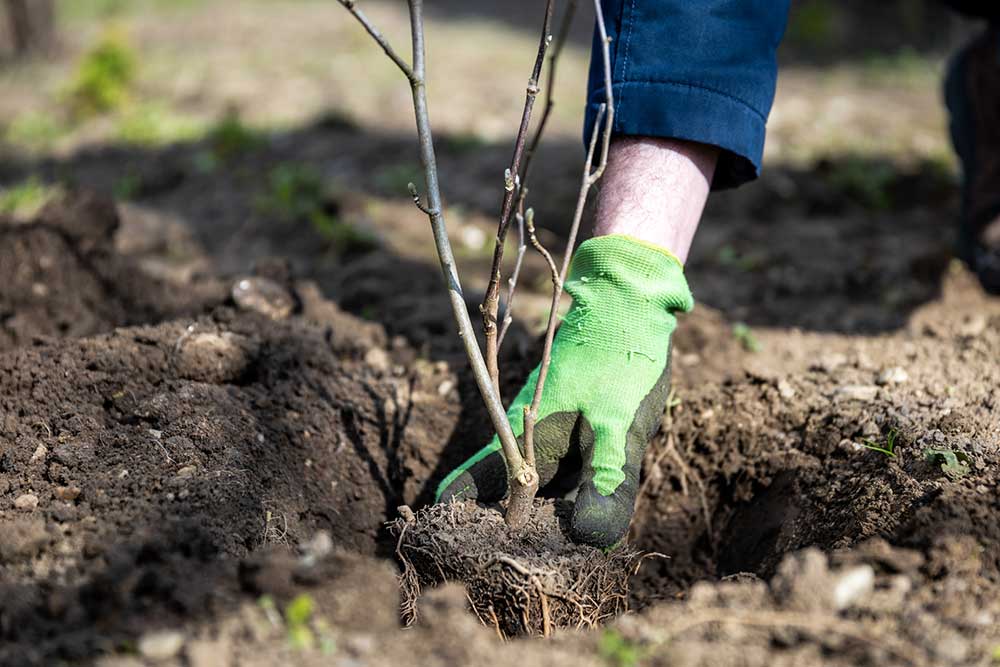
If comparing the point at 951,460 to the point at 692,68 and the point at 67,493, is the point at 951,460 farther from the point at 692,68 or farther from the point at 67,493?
the point at 67,493

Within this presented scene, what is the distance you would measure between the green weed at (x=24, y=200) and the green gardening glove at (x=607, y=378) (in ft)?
8.45

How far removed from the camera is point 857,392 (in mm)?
2094

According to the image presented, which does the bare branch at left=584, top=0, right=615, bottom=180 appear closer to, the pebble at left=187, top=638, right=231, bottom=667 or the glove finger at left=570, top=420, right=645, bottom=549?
the glove finger at left=570, top=420, right=645, bottom=549

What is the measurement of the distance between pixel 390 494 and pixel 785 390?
39.8 inches

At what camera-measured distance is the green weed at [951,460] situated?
1657mm

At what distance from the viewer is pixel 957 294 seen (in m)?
2.82

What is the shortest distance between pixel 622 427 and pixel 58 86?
5.45 metres

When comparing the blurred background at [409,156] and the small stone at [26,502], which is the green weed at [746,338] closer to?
the blurred background at [409,156]

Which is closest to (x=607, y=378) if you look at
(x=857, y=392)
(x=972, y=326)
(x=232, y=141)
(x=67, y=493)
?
(x=857, y=392)

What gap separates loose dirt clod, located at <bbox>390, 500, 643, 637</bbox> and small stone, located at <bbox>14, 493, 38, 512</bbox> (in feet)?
2.23

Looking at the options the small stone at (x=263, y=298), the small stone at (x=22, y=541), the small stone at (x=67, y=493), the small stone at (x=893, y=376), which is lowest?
the small stone at (x=67, y=493)

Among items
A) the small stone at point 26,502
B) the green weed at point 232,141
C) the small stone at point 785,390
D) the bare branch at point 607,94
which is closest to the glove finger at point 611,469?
the small stone at point 785,390

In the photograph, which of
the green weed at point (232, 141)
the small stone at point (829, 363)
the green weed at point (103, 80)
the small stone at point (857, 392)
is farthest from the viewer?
the green weed at point (103, 80)

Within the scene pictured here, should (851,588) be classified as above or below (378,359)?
above
